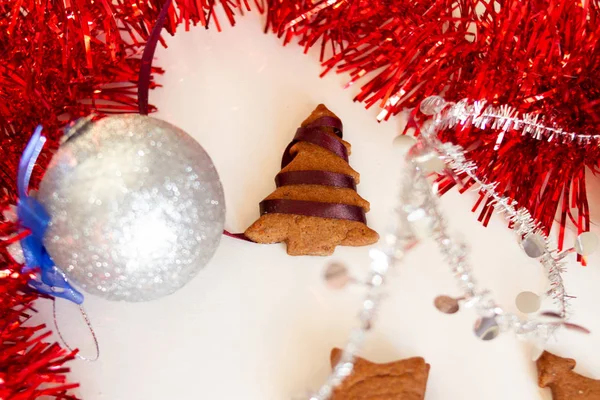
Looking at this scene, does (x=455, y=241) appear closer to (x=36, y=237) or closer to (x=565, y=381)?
(x=565, y=381)

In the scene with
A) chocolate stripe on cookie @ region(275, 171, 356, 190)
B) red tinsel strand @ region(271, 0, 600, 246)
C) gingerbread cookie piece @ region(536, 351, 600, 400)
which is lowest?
gingerbread cookie piece @ region(536, 351, 600, 400)

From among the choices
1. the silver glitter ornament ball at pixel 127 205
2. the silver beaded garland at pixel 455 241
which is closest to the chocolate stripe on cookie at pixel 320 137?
the silver beaded garland at pixel 455 241

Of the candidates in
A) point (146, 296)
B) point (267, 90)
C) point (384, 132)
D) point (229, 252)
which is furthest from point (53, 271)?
point (384, 132)

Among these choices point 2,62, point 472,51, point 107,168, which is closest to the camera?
point 107,168

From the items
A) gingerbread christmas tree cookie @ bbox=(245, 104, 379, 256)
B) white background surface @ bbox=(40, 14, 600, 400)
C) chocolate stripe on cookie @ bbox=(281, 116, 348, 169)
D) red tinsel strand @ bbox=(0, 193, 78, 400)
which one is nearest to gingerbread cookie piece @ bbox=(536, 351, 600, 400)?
white background surface @ bbox=(40, 14, 600, 400)

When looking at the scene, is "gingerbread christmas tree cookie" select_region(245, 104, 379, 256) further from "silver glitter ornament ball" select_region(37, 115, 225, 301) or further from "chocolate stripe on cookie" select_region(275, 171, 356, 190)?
"silver glitter ornament ball" select_region(37, 115, 225, 301)

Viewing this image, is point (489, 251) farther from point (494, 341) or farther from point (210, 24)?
point (210, 24)

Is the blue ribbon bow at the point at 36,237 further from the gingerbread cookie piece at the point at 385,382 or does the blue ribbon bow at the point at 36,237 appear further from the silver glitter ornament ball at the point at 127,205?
the gingerbread cookie piece at the point at 385,382
